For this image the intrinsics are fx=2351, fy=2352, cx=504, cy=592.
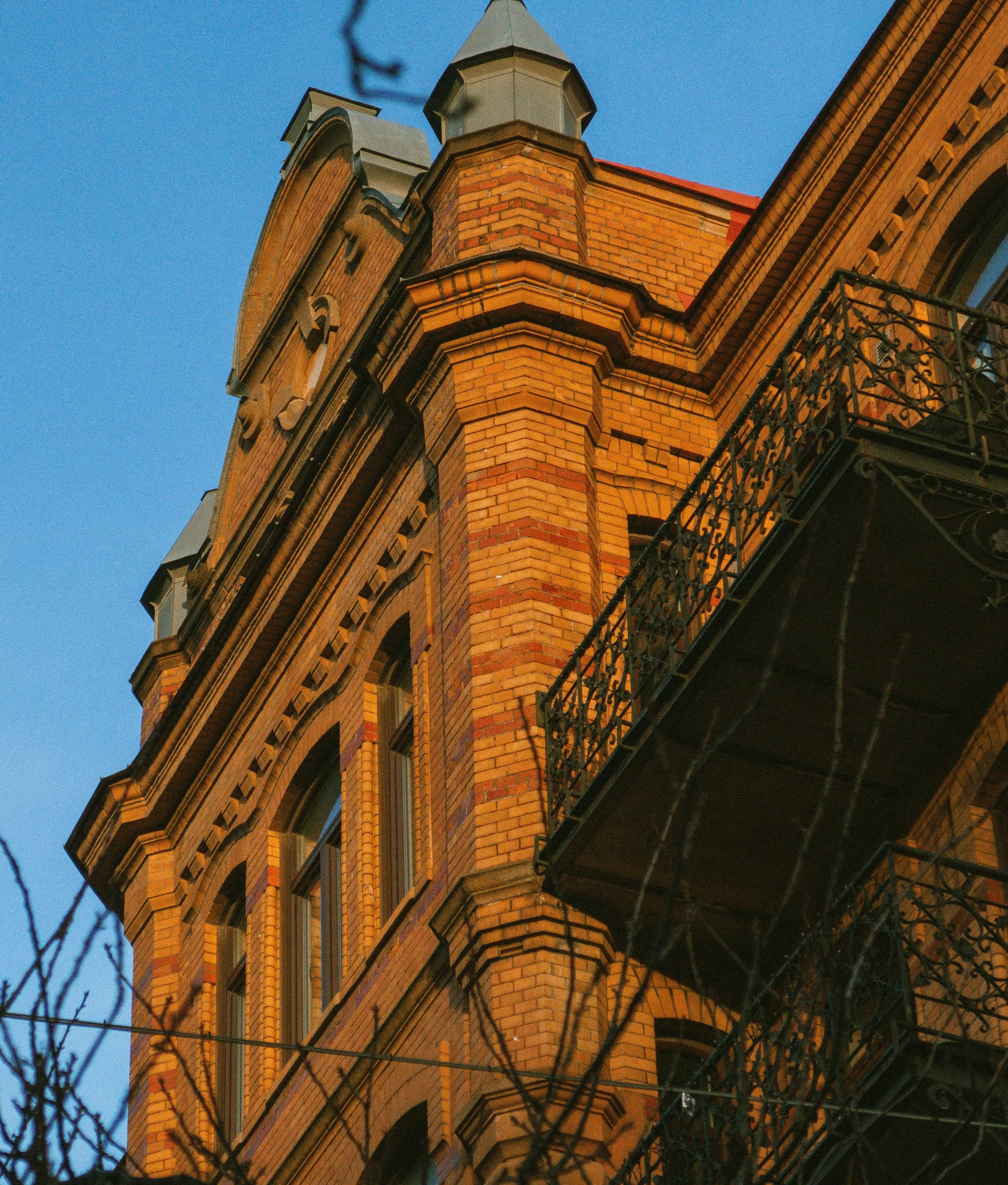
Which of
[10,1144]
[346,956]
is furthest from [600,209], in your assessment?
[10,1144]

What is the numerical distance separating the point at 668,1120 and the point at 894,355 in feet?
13.3

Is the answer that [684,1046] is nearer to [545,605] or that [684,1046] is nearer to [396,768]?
[545,605]

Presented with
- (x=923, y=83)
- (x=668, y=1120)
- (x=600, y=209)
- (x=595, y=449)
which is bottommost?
(x=668, y=1120)

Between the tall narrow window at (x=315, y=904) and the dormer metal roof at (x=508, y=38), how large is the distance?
5.58 meters

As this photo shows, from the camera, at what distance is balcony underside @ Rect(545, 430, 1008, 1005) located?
11.3 m

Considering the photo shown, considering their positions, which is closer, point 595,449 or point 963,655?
point 963,655

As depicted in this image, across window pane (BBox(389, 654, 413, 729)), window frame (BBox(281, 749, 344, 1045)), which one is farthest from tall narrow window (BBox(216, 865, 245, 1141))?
window pane (BBox(389, 654, 413, 729))

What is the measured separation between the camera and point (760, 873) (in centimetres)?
1351

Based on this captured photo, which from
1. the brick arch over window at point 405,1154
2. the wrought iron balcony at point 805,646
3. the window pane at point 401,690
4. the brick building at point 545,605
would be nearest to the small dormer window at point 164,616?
the brick building at point 545,605

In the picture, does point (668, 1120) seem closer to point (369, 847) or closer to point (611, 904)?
point (611, 904)

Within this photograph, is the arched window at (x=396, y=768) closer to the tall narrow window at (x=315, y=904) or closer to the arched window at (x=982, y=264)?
the tall narrow window at (x=315, y=904)

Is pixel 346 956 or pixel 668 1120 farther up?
pixel 346 956

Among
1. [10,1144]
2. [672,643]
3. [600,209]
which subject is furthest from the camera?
[600,209]

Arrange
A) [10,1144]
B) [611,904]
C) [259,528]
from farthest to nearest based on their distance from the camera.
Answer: [259,528]
[611,904]
[10,1144]
